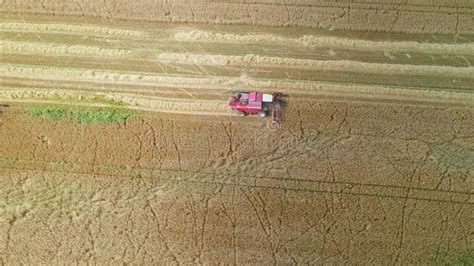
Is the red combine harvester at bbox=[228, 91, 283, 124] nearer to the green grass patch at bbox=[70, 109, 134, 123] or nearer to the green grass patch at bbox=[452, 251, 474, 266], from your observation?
the green grass patch at bbox=[70, 109, 134, 123]

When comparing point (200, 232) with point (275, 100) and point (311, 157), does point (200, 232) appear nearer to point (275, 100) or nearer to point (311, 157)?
point (311, 157)

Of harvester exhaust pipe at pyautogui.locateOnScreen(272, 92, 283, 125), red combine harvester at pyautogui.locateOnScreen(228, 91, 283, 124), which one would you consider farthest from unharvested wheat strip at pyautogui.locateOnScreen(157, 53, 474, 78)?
red combine harvester at pyautogui.locateOnScreen(228, 91, 283, 124)

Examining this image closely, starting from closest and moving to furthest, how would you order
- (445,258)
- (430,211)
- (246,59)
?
(445,258), (430,211), (246,59)

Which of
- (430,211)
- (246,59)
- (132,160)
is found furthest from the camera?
(246,59)

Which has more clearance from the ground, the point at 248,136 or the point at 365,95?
the point at 365,95

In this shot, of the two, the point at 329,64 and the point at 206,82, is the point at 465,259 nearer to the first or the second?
the point at 329,64

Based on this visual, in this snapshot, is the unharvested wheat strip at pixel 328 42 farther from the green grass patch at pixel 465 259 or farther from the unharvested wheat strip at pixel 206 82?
the green grass patch at pixel 465 259

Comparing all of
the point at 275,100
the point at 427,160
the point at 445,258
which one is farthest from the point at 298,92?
the point at 445,258
